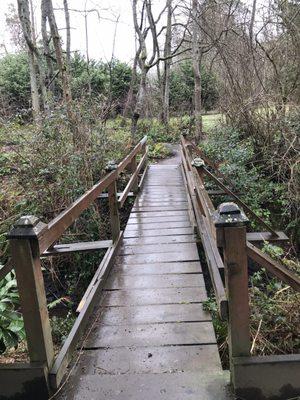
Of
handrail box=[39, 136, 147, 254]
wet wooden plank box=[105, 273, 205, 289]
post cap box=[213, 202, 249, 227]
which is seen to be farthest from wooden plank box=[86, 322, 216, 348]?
post cap box=[213, 202, 249, 227]

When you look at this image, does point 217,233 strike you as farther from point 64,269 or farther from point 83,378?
point 64,269

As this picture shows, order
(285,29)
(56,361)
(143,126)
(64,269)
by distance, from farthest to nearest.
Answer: (143,126)
(285,29)
(64,269)
(56,361)

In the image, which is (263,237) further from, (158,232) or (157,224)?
(157,224)

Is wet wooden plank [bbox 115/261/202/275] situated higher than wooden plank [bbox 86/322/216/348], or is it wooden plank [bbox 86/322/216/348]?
wooden plank [bbox 86/322/216/348]

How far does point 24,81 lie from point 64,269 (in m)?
17.7

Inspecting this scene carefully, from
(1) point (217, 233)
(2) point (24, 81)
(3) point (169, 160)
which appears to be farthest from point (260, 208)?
(2) point (24, 81)

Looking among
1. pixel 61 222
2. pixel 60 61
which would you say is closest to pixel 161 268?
pixel 61 222

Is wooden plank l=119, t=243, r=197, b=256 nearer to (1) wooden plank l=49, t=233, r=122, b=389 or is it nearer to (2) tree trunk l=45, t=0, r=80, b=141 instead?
(1) wooden plank l=49, t=233, r=122, b=389

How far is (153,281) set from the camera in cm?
430

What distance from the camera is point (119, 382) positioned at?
2.59 meters

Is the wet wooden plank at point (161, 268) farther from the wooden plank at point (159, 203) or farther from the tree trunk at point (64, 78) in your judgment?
the tree trunk at point (64, 78)

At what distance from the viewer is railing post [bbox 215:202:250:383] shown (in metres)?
2.30

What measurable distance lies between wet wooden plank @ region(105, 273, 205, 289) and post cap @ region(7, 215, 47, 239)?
199 centimetres

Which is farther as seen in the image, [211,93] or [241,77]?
[211,93]
